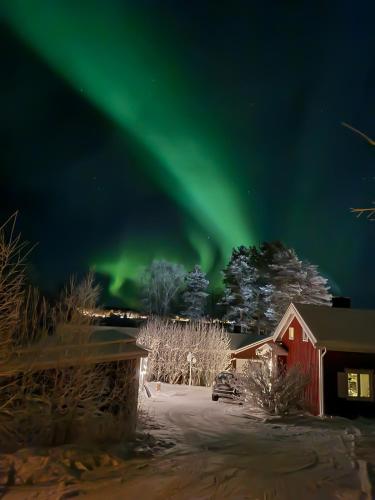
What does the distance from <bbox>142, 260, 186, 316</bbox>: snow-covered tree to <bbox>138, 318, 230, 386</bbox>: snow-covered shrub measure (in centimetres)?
2232

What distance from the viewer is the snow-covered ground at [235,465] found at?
764cm

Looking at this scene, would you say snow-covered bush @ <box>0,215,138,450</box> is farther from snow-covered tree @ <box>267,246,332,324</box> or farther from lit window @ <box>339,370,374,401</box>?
snow-covered tree @ <box>267,246,332,324</box>

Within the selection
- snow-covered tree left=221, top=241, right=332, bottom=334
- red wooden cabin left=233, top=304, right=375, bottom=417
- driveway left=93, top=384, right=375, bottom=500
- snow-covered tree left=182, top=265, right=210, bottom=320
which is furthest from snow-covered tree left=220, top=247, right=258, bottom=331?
driveway left=93, top=384, right=375, bottom=500

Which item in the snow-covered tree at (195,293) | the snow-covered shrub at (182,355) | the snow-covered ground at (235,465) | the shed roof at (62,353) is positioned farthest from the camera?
the snow-covered tree at (195,293)

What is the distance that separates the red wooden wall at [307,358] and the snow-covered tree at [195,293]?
32231 millimetres

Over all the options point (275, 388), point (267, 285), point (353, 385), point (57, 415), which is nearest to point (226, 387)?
point (275, 388)

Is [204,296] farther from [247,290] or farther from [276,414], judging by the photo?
[276,414]

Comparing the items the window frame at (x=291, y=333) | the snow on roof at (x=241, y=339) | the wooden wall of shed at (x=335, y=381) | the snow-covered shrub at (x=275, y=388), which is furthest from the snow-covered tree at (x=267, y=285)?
the snow-covered shrub at (x=275, y=388)

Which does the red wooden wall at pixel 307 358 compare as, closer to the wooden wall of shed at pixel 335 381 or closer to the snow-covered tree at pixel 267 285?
the wooden wall of shed at pixel 335 381

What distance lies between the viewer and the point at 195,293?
57.4 meters

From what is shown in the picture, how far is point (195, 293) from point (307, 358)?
36538 millimetres

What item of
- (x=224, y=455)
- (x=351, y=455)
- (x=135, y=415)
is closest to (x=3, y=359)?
(x=224, y=455)

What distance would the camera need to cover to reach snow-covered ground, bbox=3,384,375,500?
7637mm

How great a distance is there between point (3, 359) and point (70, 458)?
238cm
